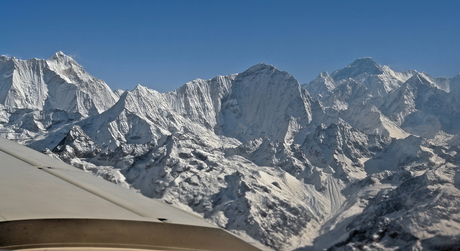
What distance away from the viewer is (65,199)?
21.2 ft

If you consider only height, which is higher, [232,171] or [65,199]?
[232,171]

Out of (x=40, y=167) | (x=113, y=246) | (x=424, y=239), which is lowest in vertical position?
(x=113, y=246)

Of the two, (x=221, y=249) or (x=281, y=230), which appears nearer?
(x=221, y=249)

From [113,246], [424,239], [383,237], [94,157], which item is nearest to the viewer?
[113,246]

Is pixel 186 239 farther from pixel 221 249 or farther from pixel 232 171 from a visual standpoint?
pixel 232 171

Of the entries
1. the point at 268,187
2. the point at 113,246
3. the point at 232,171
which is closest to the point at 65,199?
the point at 113,246

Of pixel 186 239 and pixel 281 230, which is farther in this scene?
pixel 281 230

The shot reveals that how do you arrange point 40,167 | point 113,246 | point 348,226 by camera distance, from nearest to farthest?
1. point 113,246
2. point 40,167
3. point 348,226

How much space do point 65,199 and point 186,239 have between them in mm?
1565

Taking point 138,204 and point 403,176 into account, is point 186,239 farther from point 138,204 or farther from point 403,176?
point 403,176

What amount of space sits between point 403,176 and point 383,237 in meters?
72.6

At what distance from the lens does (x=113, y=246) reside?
5.29m

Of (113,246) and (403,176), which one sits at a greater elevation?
(403,176)

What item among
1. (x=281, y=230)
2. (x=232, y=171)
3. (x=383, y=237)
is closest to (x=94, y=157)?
(x=232, y=171)
